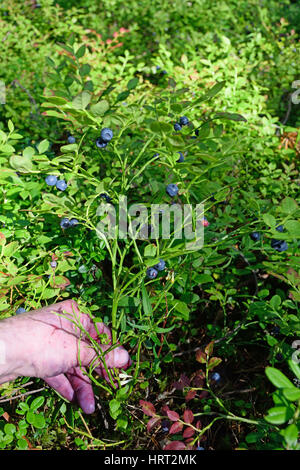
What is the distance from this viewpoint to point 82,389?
3.93ft

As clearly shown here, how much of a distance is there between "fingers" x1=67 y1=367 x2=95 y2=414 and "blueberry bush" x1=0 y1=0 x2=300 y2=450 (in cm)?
7

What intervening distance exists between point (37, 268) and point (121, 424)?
2.03 feet

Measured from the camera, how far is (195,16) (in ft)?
11.6

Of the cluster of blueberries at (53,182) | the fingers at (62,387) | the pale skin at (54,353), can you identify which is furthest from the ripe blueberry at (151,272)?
the fingers at (62,387)

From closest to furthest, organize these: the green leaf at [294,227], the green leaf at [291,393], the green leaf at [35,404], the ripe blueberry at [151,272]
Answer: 1. the green leaf at [291,393]
2. the green leaf at [294,227]
3. the ripe blueberry at [151,272]
4. the green leaf at [35,404]

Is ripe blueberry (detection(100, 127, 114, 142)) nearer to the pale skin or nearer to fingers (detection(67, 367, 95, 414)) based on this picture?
the pale skin

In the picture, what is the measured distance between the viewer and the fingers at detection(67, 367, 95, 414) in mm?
1148

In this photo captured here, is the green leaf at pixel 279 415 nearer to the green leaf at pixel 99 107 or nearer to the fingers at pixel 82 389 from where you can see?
the fingers at pixel 82 389

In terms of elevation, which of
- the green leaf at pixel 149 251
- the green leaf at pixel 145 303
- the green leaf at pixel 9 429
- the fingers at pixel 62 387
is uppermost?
the green leaf at pixel 149 251

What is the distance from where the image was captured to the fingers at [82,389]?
1148mm

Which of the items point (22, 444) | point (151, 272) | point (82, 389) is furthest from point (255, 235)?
point (22, 444)

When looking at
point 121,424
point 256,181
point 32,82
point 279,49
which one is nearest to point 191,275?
point 121,424

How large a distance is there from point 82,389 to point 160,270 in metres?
0.47

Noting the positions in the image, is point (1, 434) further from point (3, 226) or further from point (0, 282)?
point (3, 226)
